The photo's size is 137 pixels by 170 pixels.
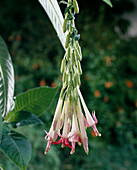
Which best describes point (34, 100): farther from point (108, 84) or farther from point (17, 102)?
point (108, 84)

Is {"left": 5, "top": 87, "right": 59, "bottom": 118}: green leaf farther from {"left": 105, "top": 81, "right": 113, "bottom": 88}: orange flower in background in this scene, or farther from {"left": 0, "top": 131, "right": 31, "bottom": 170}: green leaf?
{"left": 105, "top": 81, "right": 113, "bottom": 88}: orange flower in background

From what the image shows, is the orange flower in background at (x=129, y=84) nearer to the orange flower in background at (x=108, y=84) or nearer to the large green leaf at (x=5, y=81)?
the orange flower in background at (x=108, y=84)

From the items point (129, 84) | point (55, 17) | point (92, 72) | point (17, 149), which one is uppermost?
point (55, 17)

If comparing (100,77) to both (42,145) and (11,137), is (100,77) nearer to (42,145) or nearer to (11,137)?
(42,145)

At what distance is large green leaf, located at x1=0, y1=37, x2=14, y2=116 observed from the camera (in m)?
0.40

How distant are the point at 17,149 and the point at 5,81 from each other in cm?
11

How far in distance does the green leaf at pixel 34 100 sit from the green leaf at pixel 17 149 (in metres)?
0.04

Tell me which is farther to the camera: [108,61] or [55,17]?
[108,61]

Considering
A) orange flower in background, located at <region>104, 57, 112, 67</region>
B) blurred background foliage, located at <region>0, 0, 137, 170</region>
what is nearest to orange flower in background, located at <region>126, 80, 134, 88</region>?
blurred background foliage, located at <region>0, 0, 137, 170</region>

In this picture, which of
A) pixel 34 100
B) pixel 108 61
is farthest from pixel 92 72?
pixel 34 100

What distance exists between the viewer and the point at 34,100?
1.36 feet

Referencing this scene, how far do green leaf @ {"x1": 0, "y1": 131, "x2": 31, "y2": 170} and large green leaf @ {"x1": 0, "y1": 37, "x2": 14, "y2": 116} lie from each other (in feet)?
0.15

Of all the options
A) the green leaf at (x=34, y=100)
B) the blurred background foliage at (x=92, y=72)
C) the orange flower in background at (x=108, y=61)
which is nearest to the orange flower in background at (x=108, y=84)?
the blurred background foliage at (x=92, y=72)

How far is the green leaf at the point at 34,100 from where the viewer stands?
410 mm
